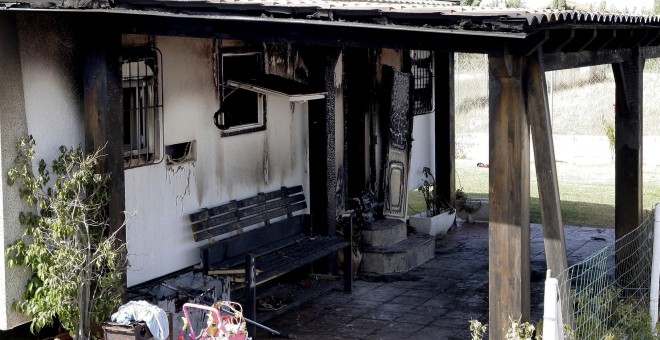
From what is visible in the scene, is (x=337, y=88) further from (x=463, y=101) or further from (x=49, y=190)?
(x=463, y=101)

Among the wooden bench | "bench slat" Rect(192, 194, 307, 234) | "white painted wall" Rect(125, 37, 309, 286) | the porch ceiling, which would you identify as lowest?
the wooden bench

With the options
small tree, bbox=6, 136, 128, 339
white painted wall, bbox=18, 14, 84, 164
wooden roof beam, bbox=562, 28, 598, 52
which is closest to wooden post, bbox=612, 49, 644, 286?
wooden roof beam, bbox=562, 28, 598, 52

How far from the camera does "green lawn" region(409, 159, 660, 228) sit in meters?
16.2

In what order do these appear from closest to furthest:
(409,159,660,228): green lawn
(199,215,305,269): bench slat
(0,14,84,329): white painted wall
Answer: (0,14,84,329): white painted wall → (199,215,305,269): bench slat → (409,159,660,228): green lawn

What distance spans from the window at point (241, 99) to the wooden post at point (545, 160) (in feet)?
13.7

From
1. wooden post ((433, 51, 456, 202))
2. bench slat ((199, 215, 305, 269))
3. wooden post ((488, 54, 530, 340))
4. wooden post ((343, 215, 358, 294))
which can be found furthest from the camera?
wooden post ((433, 51, 456, 202))

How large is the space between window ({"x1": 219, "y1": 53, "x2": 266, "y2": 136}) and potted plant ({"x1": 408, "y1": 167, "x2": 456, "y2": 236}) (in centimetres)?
371

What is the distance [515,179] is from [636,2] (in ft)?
162

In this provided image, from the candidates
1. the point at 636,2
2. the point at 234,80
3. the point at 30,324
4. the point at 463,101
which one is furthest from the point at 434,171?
the point at 636,2

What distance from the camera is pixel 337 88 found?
12.6 meters

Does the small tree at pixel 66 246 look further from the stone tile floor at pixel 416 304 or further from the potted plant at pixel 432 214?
the potted plant at pixel 432 214

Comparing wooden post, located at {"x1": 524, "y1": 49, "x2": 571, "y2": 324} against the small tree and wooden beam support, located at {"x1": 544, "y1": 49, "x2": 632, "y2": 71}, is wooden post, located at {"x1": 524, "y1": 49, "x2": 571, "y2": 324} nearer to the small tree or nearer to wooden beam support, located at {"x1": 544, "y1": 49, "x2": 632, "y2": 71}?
wooden beam support, located at {"x1": 544, "y1": 49, "x2": 632, "y2": 71}

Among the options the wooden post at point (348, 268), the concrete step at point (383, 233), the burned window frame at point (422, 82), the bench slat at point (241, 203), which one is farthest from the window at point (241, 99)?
the burned window frame at point (422, 82)

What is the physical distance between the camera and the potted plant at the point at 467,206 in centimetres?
1541
